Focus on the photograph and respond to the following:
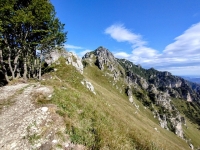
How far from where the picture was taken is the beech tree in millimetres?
27219

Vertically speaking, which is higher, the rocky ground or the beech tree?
the beech tree

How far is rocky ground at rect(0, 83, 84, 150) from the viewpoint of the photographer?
488 inches

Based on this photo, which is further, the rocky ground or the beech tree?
the beech tree

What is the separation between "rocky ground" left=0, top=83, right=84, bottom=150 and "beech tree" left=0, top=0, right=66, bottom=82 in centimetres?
1380

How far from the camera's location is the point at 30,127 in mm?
13797

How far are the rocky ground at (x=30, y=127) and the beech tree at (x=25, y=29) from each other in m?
13.8

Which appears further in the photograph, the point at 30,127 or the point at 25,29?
the point at 25,29

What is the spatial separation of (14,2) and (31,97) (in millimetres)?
16835

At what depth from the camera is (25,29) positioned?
1251 inches

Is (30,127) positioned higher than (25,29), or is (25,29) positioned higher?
(25,29)

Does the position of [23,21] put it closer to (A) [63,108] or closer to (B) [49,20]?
(B) [49,20]

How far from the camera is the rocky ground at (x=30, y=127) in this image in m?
12.4

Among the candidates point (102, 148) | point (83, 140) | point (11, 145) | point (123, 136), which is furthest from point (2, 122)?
point (123, 136)

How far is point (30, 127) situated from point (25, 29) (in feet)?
77.0
